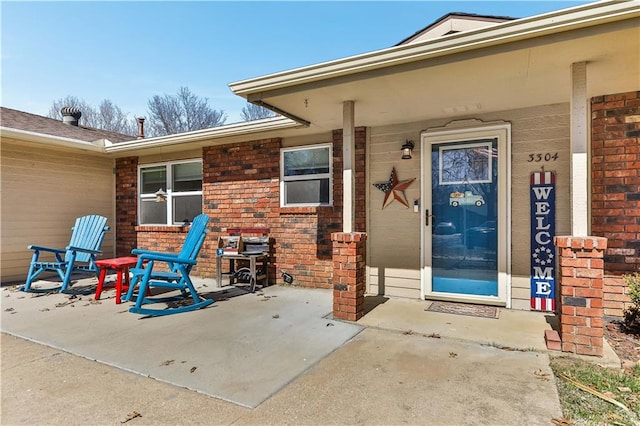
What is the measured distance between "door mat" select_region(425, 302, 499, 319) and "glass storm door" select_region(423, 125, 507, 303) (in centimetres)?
12

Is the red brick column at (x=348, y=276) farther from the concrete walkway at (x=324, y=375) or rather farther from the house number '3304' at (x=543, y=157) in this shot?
the house number '3304' at (x=543, y=157)

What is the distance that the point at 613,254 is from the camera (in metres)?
3.69

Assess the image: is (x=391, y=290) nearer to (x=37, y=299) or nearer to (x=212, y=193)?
(x=212, y=193)

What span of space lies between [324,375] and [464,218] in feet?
9.27

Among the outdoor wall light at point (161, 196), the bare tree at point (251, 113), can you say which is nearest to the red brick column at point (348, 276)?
the outdoor wall light at point (161, 196)

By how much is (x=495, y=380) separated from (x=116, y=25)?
6.88 meters

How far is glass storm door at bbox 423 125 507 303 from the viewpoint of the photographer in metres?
4.21

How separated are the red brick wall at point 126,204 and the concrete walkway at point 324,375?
393cm

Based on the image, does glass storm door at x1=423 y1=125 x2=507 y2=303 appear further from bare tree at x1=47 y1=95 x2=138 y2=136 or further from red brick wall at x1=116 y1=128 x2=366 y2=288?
bare tree at x1=47 y1=95 x2=138 y2=136

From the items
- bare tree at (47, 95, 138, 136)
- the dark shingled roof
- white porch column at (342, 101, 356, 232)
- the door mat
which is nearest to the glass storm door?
the door mat

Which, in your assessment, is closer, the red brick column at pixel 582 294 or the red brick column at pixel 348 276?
the red brick column at pixel 582 294

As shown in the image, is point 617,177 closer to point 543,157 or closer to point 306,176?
point 543,157

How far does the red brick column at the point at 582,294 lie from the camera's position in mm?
2709

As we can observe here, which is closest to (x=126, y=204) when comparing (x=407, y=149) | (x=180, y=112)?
(x=407, y=149)
